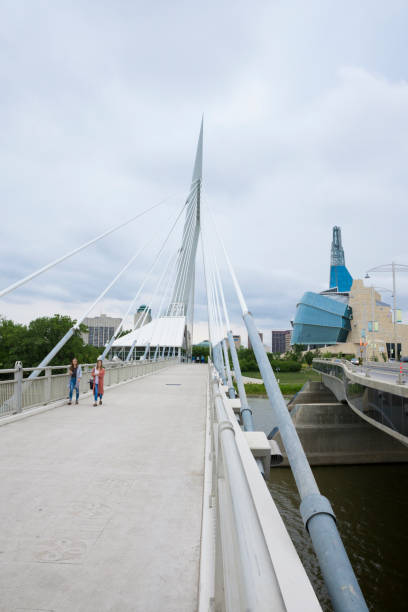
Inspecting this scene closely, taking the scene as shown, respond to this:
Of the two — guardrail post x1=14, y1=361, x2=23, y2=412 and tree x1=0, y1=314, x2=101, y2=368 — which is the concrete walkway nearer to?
guardrail post x1=14, y1=361, x2=23, y2=412

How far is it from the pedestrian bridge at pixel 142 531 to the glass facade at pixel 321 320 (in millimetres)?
108568

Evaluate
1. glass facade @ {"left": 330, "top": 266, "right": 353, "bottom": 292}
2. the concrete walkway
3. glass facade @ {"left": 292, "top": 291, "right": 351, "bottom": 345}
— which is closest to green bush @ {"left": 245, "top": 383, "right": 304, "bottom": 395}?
glass facade @ {"left": 292, "top": 291, "right": 351, "bottom": 345}

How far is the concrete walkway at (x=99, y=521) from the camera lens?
2920mm

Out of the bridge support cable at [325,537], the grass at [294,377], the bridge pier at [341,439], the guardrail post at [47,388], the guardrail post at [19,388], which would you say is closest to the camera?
the bridge support cable at [325,537]

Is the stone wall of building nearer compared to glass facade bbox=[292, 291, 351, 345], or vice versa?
the stone wall of building

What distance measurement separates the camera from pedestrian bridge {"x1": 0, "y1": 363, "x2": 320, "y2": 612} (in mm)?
1690

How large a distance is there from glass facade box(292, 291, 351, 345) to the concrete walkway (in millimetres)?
107748

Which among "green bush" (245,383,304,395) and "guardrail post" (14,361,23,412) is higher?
"guardrail post" (14,361,23,412)

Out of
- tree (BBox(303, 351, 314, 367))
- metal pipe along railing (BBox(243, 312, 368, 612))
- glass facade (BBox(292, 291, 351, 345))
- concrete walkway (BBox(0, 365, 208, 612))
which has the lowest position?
tree (BBox(303, 351, 314, 367))

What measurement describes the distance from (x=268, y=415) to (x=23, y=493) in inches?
1469

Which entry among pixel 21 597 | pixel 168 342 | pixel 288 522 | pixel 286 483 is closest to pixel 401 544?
pixel 288 522

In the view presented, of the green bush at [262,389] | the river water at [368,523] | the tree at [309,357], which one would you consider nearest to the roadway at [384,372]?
the river water at [368,523]

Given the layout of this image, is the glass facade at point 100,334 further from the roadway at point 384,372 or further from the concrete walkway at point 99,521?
the concrete walkway at point 99,521

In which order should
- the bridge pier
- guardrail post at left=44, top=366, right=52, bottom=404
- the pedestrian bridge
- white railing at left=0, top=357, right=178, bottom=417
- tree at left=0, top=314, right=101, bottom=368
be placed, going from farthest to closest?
tree at left=0, top=314, right=101, bottom=368, the bridge pier, guardrail post at left=44, top=366, right=52, bottom=404, white railing at left=0, top=357, right=178, bottom=417, the pedestrian bridge
